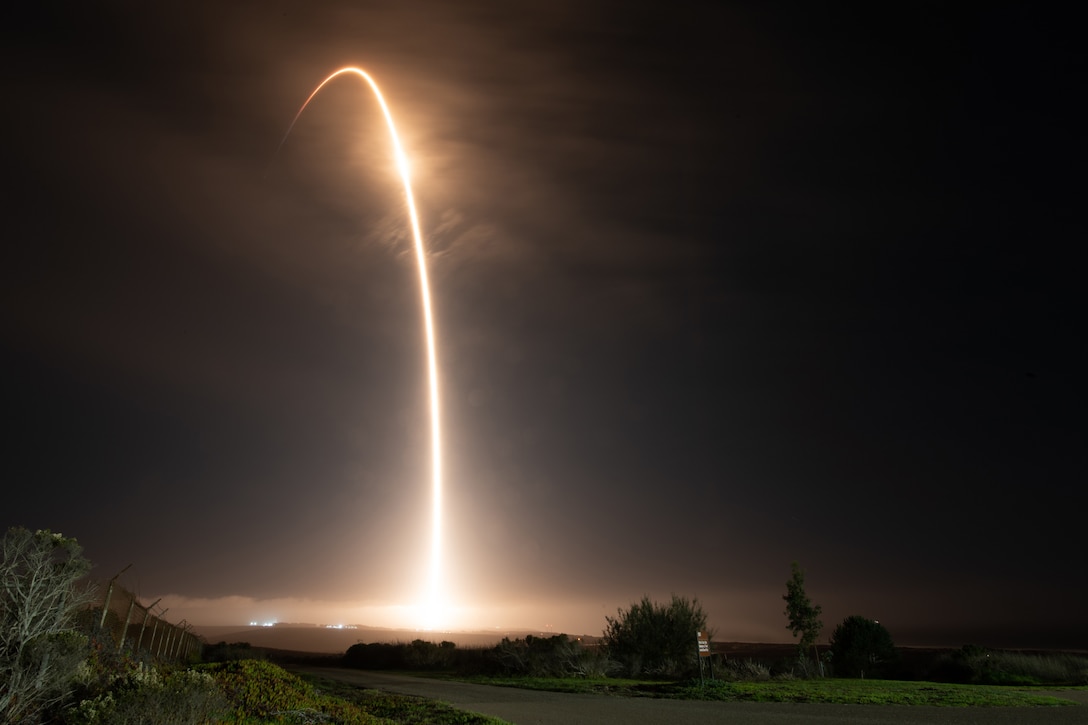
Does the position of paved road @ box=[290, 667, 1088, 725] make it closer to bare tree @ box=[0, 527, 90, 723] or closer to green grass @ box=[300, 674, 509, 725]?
green grass @ box=[300, 674, 509, 725]

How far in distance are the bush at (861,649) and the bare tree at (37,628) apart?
39485 mm

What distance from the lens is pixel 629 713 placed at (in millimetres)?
16516

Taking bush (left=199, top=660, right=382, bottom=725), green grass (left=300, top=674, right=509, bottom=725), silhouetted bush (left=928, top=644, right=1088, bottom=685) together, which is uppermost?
silhouetted bush (left=928, top=644, right=1088, bottom=685)

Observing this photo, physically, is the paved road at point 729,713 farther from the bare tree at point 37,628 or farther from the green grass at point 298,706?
the bare tree at point 37,628

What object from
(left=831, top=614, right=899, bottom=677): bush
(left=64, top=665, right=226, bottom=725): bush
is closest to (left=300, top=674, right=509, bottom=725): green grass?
(left=64, top=665, right=226, bottom=725): bush

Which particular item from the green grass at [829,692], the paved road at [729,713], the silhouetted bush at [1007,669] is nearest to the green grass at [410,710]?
the paved road at [729,713]

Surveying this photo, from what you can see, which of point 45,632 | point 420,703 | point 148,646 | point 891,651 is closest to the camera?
point 45,632

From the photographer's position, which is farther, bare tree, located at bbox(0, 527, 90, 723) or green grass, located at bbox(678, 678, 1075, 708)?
green grass, located at bbox(678, 678, 1075, 708)

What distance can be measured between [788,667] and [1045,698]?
50.5ft

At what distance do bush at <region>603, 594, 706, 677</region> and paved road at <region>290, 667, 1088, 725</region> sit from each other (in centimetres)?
1335

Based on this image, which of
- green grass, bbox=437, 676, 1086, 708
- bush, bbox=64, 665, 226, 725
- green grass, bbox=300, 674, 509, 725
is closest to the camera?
bush, bbox=64, 665, 226, 725

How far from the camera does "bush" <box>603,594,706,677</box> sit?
107ft

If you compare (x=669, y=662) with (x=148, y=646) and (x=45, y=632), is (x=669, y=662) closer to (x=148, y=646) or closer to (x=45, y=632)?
(x=148, y=646)

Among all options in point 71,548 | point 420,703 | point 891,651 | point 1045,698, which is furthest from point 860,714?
point 891,651
